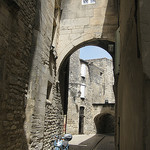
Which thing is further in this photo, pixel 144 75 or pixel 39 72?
pixel 39 72

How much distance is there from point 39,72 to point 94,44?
4.97m

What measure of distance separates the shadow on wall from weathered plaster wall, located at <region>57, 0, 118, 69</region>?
3.05 metres

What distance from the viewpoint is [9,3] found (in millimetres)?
3656

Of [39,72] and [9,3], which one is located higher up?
[9,3]

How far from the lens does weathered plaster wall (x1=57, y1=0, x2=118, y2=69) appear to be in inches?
299

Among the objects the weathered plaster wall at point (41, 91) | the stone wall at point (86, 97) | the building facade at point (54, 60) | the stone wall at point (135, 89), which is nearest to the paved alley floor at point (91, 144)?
the building facade at point (54, 60)

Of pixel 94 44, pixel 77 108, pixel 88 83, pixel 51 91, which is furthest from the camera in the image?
pixel 88 83

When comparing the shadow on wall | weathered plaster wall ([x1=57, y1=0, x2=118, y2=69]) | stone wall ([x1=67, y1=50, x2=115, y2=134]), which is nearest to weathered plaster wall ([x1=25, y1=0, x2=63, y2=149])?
the shadow on wall

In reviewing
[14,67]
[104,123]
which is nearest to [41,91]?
[14,67]

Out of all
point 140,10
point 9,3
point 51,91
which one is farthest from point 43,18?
point 140,10

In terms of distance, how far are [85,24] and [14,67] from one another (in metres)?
4.67

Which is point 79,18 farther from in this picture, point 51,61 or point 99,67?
point 99,67

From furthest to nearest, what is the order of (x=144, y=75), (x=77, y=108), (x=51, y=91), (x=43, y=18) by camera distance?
(x=77, y=108), (x=51, y=91), (x=43, y=18), (x=144, y=75)

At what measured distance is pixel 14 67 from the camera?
4.01 metres
